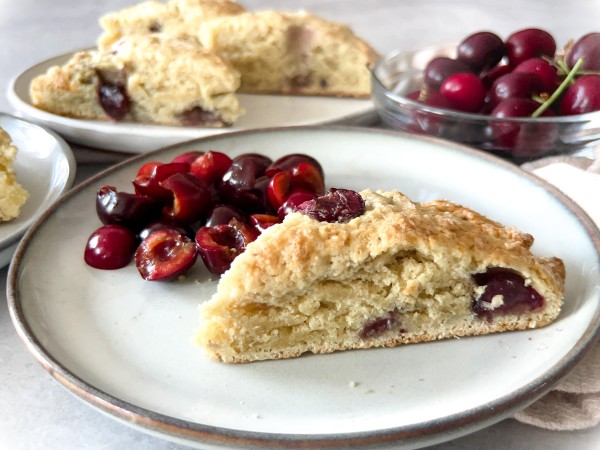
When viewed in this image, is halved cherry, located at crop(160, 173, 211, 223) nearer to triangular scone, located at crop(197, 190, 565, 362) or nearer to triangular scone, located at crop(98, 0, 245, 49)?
triangular scone, located at crop(197, 190, 565, 362)

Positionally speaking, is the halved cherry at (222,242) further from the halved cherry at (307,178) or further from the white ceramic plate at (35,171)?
the white ceramic plate at (35,171)

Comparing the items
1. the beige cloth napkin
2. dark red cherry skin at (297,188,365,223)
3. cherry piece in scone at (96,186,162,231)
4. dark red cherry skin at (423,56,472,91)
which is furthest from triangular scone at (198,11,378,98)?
the beige cloth napkin

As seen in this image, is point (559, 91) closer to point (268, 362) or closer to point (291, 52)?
point (291, 52)

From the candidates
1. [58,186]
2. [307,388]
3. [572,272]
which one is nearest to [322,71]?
[58,186]

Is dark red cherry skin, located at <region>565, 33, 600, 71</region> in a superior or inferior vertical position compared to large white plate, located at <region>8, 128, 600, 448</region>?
superior

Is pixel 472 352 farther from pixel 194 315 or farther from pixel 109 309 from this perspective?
pixel 109 309
